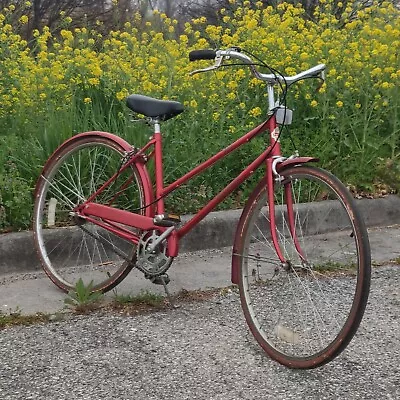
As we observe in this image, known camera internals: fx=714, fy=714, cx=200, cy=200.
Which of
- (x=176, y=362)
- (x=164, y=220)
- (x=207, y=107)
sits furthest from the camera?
(x=207, y=107)

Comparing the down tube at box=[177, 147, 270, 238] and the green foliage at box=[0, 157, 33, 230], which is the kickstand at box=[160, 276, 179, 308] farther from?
the green foliage at box=[0, 157, 33, 230]

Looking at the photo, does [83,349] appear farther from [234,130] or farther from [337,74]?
[337,74]

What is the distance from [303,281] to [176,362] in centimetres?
67

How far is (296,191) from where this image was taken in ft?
10.6

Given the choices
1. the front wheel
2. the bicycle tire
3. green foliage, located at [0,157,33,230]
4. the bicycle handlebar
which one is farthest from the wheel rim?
green foliage, located at [0,157,33,230]

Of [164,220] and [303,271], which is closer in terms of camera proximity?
[303,271]

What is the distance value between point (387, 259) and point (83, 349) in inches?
89.9

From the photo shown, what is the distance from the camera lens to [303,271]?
3.16 meters

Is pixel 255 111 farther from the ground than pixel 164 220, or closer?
farther from the ground

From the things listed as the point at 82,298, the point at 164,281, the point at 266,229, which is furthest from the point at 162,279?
the point at 266,229

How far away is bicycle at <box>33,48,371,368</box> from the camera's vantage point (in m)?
3.06

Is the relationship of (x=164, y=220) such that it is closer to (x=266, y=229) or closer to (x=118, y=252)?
(x=118, y=252)

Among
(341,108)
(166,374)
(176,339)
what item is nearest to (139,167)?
(176,339)

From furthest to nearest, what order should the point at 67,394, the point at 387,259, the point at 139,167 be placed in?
the point at 387,259
the point at 139,167
the point at 67,394
